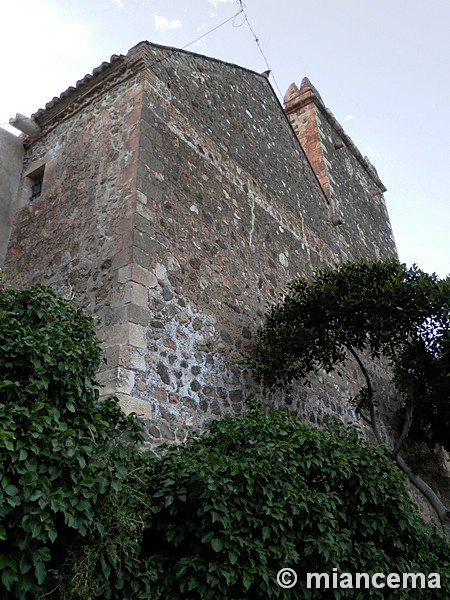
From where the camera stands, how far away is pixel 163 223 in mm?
6254

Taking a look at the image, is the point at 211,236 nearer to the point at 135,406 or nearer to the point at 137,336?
the point at 137,336

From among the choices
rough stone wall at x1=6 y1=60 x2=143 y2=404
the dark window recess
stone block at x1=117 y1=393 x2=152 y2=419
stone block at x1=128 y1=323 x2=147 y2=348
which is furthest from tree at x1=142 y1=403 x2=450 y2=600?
the dark window recess

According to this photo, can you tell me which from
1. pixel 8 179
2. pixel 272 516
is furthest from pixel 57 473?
pixel 8 179

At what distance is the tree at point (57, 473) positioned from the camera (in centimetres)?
291

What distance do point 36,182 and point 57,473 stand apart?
5.72 meters

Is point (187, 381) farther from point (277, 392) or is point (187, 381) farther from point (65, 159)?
point (65, 159)

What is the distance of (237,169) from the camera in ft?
27.3

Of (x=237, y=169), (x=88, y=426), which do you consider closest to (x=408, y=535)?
(x=88, y=426)

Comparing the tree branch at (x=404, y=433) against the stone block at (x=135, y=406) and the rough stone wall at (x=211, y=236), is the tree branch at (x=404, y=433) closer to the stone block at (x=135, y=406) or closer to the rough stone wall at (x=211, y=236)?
the rough stone wall at (x=211, y=236)

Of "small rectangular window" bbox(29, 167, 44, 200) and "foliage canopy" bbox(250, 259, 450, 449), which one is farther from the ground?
"small rectangular window" bbox(29, 167, 44, 200)

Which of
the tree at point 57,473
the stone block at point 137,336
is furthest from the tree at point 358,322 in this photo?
the tree at point 57,473

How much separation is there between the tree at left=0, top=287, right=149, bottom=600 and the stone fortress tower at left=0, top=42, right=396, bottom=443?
124 centimetres

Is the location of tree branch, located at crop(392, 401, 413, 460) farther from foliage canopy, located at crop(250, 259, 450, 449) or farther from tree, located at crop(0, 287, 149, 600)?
tree, located at crop(0, 287, 149, 600)

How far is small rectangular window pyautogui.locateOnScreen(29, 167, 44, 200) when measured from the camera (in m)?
7.66
